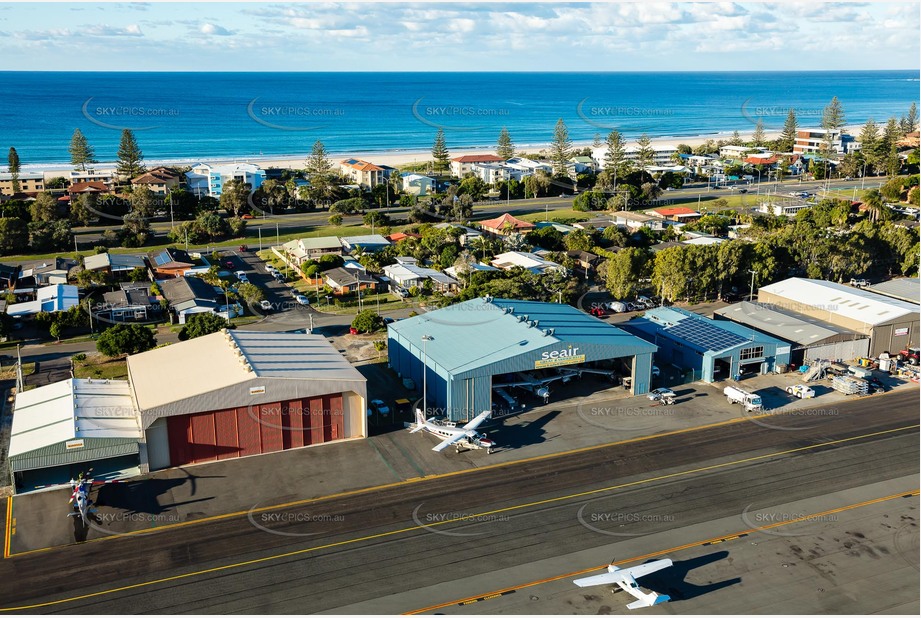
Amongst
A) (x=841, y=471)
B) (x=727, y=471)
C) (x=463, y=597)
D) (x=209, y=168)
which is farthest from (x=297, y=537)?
(x=209, y=168)

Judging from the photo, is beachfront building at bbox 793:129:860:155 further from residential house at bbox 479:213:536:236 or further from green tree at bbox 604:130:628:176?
residential house at bbox 479:213:536:236

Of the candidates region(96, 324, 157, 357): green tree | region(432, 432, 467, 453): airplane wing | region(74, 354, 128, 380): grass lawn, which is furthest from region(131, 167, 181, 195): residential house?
region(432, 432, 467, 453): airplane wing

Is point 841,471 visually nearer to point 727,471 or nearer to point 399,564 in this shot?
point 727,471

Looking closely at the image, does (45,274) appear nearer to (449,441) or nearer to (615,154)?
(449,441)

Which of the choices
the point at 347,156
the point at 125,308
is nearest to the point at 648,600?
the point at 125,308

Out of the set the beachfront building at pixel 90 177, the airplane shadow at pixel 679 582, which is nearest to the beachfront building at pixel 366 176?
the beachfront building at pixel 90 177

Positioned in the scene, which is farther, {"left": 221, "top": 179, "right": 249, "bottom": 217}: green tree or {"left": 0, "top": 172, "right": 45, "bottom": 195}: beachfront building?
{"left": 0, "top": 172, "right": 45, "bottom": 195}: beachfront building
